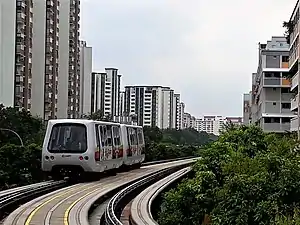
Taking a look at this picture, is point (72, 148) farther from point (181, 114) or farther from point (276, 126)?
point (181, 114)

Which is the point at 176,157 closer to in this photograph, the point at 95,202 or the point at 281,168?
the point at 95,202

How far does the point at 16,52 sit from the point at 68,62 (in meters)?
19.0

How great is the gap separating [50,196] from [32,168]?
9.82 m

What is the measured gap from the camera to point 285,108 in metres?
56.5

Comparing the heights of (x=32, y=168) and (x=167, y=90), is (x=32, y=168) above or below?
below

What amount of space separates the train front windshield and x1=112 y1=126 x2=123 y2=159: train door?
4711 millimetres

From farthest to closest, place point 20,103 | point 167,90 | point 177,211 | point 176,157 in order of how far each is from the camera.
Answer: point 167,90 < point 20,103 < point 176,157 < point 177,211

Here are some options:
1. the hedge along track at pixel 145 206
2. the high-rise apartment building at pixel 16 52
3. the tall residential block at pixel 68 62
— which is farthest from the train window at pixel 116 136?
the tall residential block at pixel 68 62

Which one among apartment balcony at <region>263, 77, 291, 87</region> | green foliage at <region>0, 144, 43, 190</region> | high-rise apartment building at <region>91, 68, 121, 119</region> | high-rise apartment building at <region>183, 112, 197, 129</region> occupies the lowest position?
green foliage at <region>0, 144, 43, 190</region>

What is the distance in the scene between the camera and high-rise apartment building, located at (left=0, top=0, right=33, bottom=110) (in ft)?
226

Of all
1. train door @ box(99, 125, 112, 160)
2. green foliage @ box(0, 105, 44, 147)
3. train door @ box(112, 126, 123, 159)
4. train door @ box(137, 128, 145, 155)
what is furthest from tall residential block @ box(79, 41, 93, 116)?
train door @ box(99, 125, 112, 160)

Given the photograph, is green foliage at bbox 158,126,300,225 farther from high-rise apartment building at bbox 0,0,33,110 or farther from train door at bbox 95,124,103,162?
high-rise apartment building at bbox 0,0,33,110

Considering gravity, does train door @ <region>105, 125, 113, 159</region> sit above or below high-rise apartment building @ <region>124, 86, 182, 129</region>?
below

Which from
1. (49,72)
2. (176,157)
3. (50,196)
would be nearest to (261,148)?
(50,196)
